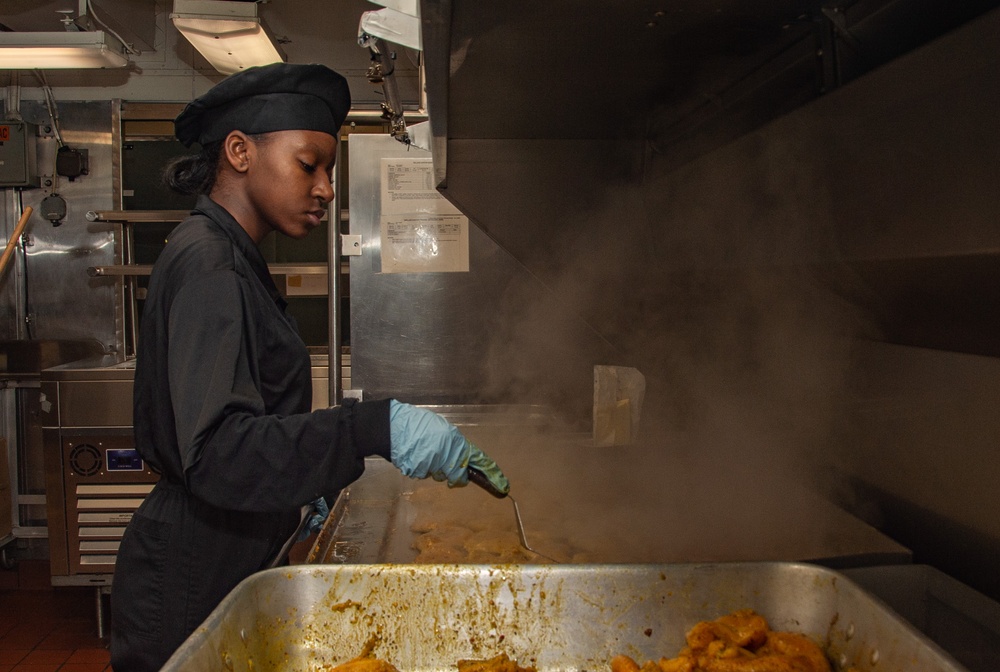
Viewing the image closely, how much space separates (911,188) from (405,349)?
2136 mm

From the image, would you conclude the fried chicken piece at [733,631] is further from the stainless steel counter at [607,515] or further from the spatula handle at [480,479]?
the spatula handle at [480,479]

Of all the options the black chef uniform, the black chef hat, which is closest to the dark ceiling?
the black chef hat

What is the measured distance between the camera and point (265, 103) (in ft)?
4.37

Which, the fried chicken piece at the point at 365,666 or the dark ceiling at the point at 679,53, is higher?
the dark ceiling at the point at 679,53

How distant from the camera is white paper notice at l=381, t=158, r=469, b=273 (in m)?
2.70

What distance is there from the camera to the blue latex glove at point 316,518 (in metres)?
1.65

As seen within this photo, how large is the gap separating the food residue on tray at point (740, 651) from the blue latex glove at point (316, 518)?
2.91ft

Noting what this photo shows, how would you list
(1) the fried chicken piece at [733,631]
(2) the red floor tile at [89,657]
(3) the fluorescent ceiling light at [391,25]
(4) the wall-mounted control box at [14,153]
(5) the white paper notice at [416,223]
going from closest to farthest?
(3) the fluorescent ceiling light at [391,25] < (1) the fried chicken piece at [733,631] < (5) the white paper notice at [416,223] < (2) the red floor tile at [89,657] < (4) the wall-mounted control box at [14,153]

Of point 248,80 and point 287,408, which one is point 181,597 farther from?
point 248,80

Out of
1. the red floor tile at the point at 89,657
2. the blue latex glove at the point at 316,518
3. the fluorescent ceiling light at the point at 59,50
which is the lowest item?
the red floor tile at the point at 89,657

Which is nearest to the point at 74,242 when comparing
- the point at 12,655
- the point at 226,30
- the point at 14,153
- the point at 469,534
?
the point at 14,153

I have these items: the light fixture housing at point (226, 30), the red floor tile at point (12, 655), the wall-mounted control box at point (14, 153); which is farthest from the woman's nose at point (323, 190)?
the wall-mounted control box at point (14, 153)

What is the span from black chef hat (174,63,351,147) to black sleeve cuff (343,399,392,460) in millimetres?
583

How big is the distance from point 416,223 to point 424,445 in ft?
5.40
